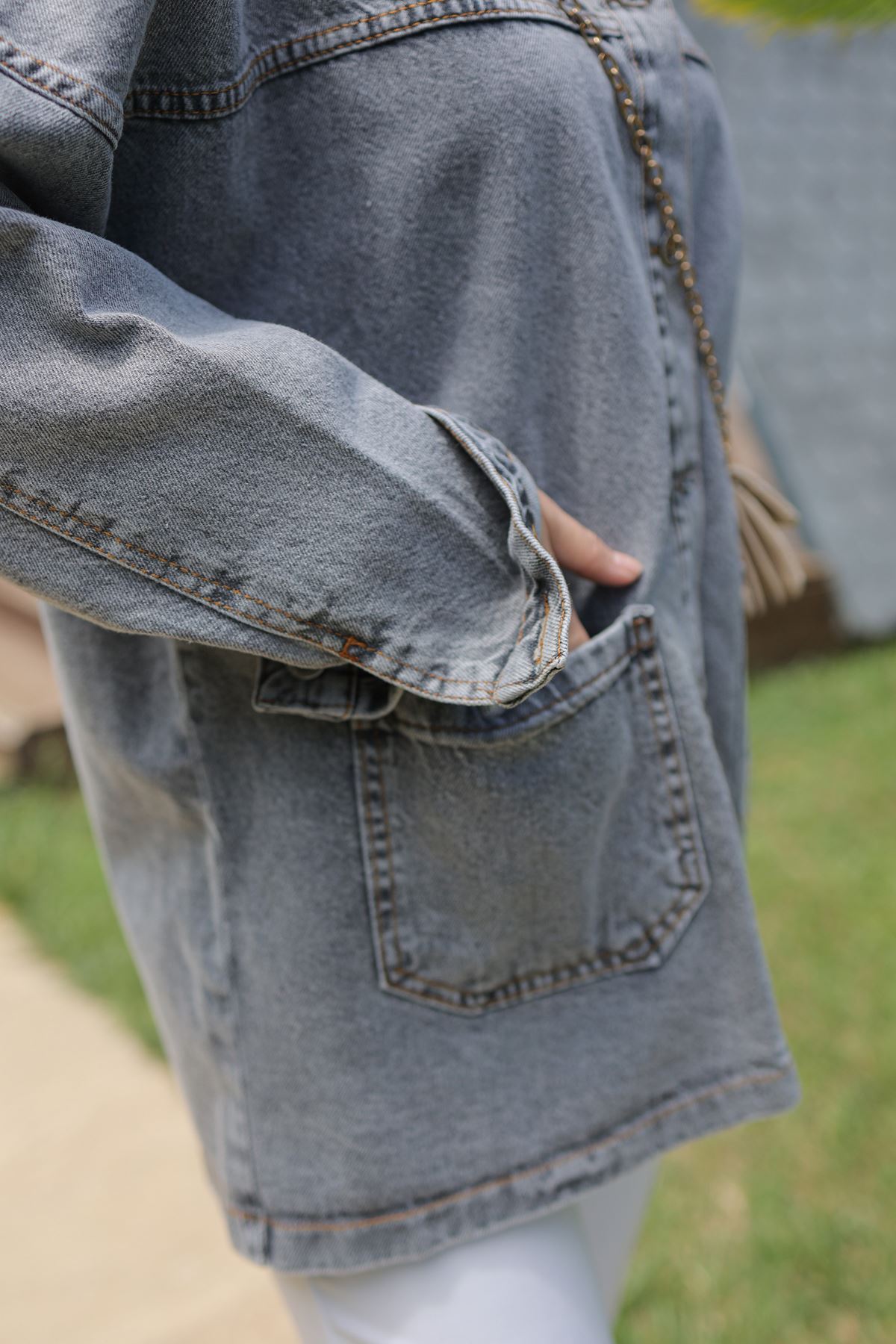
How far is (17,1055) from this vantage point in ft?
8.13

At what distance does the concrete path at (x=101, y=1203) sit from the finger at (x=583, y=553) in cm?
146

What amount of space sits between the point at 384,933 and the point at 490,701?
217mm

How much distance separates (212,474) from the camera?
0.73 m

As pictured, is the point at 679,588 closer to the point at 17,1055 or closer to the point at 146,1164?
the point at 146,1164

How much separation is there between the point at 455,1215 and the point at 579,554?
0.50 meters

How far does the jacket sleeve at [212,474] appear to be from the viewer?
2.26ft

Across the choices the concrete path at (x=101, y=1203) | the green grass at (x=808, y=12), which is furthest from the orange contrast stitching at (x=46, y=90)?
the concrete path at (x=101, y=1203)

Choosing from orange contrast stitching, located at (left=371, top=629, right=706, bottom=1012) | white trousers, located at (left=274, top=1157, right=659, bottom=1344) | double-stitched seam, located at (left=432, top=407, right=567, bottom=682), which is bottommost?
white trousers, located at (left=274, top=1157, right=659, bottom=1344)

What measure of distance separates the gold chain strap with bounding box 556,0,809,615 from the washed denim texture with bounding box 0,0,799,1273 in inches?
A: 0.6

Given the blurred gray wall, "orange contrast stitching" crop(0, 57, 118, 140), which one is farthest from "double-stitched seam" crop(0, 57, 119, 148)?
the blurred gray wall

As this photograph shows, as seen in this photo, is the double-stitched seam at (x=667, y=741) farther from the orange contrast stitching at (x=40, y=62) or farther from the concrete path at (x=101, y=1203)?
the concrete path at (x=101, y=1203)

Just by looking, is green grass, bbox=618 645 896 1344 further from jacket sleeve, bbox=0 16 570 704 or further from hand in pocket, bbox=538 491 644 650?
jacket sleeve, bbox=0 16 570 704

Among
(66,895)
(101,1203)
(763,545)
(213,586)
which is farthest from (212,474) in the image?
(66,895)

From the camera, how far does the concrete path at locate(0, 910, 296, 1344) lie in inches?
73.4
